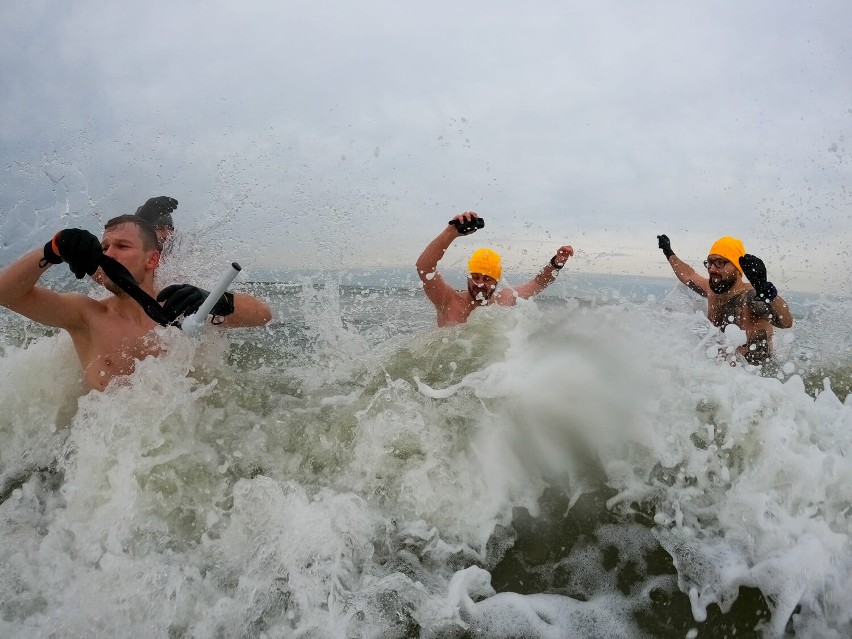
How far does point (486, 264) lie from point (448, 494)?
3.33 m

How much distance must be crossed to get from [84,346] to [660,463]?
340cm

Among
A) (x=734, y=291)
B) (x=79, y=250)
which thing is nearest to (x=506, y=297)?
(x=734, y=291)

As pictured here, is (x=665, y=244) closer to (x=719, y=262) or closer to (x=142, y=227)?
(x=719, y=262)

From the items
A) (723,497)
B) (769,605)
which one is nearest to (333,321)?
(723,497)

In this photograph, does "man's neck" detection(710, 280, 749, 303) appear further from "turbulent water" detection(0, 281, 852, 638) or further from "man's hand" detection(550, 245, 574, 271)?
"turbulent water" detection(0, 281, 852, 638)

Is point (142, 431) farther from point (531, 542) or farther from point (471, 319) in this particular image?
point (471, 319)

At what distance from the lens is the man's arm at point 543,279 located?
5.74 meters

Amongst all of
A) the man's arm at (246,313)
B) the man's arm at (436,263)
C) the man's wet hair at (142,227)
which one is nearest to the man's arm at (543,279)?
the man's arm at (436,263)

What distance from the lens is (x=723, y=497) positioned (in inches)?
106

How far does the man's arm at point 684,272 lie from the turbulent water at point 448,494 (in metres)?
2.94

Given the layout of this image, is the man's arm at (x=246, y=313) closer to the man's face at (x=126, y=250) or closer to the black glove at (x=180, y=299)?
the black glove at (x=180, y=299)

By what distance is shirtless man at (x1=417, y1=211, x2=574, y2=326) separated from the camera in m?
4.86

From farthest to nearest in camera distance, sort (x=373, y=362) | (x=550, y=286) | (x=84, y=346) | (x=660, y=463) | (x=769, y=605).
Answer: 1. (x=550, y=286)
2. (x=373, y=362)
3. (x=84, y=346)
4. (x=660, y=463)
5. (x=769, y=605)

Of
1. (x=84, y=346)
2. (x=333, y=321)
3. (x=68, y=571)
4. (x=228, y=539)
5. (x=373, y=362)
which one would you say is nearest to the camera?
(x=68, y=571)
